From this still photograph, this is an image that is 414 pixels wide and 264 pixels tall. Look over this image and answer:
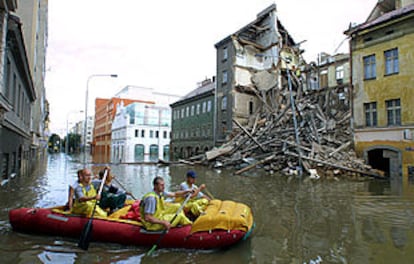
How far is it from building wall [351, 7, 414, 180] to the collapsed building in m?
1.64

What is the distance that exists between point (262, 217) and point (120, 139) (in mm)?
62274

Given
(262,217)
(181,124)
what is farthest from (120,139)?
(262,217)

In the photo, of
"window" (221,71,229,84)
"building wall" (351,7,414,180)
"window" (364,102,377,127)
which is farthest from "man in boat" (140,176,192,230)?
"window" (221,71,229,84)

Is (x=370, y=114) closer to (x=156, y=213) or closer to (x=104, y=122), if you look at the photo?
(x=156, y=213)

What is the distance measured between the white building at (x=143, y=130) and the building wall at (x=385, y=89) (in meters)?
45.3

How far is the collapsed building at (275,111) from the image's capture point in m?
20.3

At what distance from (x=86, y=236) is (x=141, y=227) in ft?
3.49

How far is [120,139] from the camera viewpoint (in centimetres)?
6662

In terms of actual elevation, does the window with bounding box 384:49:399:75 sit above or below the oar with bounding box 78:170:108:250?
above

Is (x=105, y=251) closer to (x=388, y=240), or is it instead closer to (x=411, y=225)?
(x=388, y=240)

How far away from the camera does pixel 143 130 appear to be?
6419 centimetres

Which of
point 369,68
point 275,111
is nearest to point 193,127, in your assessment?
point 275,111

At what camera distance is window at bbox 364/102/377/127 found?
19.1 m

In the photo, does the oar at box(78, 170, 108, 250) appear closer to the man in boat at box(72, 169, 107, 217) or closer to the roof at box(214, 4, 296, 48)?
the man in boat at box(72, 169, 107, 217)
